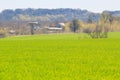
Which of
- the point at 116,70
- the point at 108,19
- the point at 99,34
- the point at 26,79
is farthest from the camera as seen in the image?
the point at 108,19

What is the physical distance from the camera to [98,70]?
727 inches

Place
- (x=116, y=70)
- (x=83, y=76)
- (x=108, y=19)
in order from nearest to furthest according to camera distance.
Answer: (x=83, y=76) < (x=116, y=70) < (x=108, y=19)

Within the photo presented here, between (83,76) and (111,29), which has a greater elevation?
(83,76)

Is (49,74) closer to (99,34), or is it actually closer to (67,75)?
(67,75)

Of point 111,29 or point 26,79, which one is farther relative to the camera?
point 111,29

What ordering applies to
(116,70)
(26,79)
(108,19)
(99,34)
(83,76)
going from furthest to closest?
(108,19), (99,34), (116,70), (83,76), (26,79)

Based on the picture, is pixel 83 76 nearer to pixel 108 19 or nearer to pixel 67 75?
pixel 67 75

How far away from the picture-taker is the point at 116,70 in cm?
1823

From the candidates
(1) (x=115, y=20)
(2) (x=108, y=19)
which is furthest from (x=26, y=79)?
(1) (x=115, y=20)

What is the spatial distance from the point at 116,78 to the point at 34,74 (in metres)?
3.74

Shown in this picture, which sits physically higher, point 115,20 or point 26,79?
point 26,79

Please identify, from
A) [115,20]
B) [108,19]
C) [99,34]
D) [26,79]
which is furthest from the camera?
[115,20]

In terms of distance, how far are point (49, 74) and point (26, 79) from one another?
6.08 feet

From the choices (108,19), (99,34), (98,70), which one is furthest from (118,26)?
(98,70)
